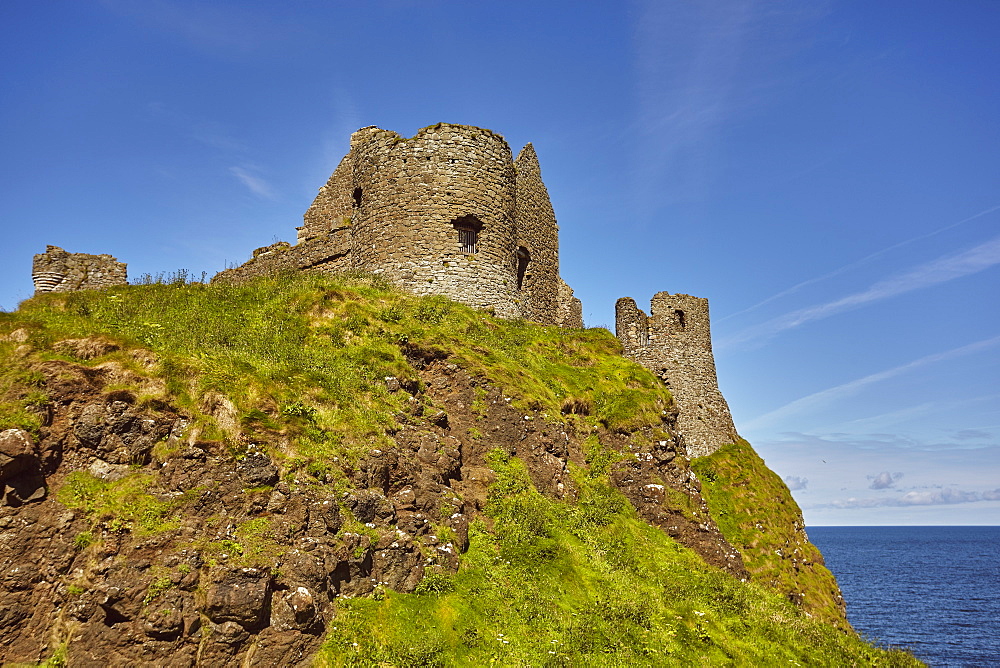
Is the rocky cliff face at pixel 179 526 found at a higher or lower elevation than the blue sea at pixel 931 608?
higher

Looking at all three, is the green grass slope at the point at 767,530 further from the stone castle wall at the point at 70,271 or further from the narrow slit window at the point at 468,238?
the stone castle wall at the point at 70,271

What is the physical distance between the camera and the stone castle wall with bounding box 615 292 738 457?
114ft

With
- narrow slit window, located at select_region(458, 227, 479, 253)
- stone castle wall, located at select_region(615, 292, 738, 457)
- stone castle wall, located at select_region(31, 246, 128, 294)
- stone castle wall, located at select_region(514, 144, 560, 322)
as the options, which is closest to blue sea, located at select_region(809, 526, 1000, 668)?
stone castle wall, located at select_region(615, 292, 738, 457)

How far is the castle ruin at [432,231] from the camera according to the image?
20547 millimetres

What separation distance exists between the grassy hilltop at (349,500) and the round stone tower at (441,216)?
3.31m

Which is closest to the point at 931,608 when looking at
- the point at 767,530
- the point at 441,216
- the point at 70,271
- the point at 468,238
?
the point at 767,530

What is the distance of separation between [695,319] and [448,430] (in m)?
27.0

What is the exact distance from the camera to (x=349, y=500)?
9828mm

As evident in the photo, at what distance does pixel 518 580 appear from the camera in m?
10.8

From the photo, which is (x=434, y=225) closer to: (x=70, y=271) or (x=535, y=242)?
(x=535, y=242)

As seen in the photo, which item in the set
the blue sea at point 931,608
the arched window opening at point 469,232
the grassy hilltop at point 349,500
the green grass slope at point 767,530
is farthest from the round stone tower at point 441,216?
the blue sea at point 931,608

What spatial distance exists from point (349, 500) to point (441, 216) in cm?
1282

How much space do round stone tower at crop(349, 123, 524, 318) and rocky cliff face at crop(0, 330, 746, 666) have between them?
30.6 feet

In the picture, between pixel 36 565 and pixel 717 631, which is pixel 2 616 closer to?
pixel 36 565
